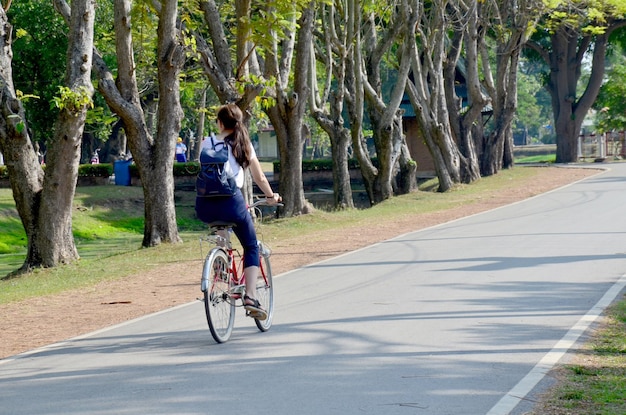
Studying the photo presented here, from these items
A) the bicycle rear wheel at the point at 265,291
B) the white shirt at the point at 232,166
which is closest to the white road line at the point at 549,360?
the bicycle rear wheel at the point at 265,291

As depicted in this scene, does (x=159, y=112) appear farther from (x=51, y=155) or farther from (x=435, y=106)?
(x=435, y=106)

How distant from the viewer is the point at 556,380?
23.6 ft

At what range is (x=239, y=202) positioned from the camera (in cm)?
873

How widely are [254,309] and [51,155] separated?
30.5ft

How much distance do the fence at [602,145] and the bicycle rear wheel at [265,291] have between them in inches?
1690

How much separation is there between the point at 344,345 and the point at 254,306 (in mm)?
876

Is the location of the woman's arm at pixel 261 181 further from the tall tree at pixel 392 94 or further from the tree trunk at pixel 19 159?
the tall tree at pixel 392 94

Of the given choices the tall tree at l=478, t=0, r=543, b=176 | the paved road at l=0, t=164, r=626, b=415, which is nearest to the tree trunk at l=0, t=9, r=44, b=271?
the paved road at l=0, t=164, r=626, b=415

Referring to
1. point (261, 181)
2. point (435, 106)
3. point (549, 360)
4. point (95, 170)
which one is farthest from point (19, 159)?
point (95, 170)

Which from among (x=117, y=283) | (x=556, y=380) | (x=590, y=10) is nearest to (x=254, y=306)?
(x=556, y=380)

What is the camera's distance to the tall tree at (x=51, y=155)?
17.0 metres

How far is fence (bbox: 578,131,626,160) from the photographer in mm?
→ 50469

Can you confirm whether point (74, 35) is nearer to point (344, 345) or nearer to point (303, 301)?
point (303, 301)

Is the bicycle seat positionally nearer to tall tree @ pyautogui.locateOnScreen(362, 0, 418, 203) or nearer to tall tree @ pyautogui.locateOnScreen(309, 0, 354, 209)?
tall tree @ pyautogui.locateOnScreen(309, 0, 354, 209)
